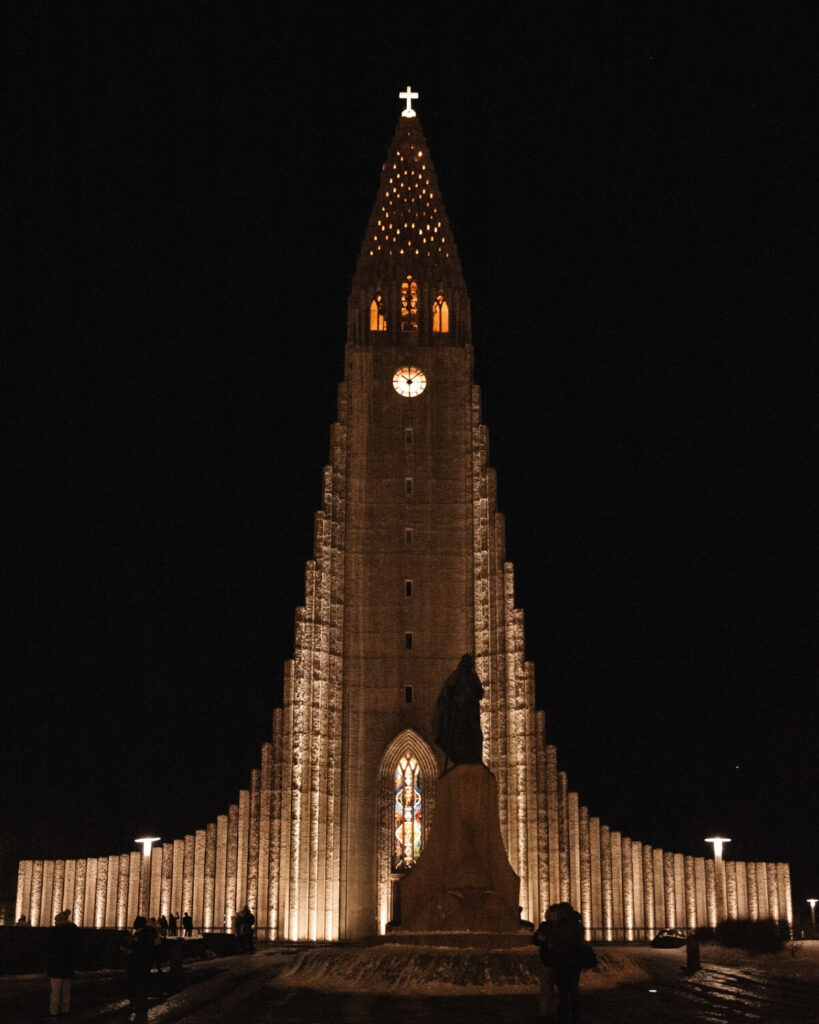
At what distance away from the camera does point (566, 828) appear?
155 feet

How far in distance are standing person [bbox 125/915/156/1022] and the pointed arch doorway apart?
2959cm

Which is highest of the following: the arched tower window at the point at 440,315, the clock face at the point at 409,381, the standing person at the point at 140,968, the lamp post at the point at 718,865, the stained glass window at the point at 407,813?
the arched tower window at the point at 440,315

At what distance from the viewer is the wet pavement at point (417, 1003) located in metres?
15.4

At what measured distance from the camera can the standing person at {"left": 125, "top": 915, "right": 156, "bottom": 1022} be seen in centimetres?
1703

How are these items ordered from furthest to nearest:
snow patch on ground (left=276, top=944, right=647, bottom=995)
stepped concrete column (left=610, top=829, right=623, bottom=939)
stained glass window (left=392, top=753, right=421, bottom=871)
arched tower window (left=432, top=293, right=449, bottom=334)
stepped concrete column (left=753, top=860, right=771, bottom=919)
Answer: arched tower window (left=432, top=293, right=449, bottom=334) < stepped concrete column (left=753, top=860, right=771, bottom=919) < stained glass window (left=392, top=753, right=421, bottom=871) < stepped concrete column (left=610, top=829, right=623, bottom=939) < snow patch on ground (left=276, top=944, right=647, bottom=995)

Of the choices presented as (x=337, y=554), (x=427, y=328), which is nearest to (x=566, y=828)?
(x=337, y=554)

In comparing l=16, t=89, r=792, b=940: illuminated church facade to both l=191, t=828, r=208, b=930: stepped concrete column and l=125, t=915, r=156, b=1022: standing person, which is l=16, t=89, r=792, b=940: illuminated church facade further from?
l=125, t=915, r=156, b=1022: standing person

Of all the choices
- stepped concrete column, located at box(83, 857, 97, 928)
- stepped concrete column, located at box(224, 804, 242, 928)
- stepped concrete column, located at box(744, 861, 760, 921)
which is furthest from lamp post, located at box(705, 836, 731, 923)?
stepped concrete column, located at box(83, 857, 97, 928)

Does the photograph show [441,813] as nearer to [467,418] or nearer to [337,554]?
[337,554]

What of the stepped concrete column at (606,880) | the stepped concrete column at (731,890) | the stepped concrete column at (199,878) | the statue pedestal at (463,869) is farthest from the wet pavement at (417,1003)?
the stepped concrete column at (731,890)

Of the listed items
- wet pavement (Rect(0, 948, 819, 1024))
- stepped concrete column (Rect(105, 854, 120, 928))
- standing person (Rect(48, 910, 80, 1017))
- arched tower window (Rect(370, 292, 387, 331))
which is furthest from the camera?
arched tower window (Rect(370, 292, 387, 331))

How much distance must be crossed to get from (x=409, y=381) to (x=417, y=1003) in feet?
119

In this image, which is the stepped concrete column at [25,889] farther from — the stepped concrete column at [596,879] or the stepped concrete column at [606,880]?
the stepped concrete column at [606,880]

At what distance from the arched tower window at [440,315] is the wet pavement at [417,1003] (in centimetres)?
3275
